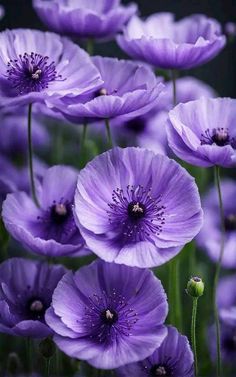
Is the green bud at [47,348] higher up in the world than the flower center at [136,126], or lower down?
higher up

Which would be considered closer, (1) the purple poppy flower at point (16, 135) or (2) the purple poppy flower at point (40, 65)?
(2) the purple poppy flower at point (40, 65)

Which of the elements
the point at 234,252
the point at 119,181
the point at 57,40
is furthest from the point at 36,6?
the point at 234,252

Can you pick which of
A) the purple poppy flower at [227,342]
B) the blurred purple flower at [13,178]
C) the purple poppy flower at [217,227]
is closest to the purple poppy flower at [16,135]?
the blurred purple flower at [13,178]

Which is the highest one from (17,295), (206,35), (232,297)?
(206,35)

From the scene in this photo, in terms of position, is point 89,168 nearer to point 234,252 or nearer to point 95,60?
point 95,60

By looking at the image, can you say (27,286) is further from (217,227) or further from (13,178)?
(217,227)

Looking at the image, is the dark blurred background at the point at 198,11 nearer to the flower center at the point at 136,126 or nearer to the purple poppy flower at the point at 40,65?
the flower center at the point at 136,126

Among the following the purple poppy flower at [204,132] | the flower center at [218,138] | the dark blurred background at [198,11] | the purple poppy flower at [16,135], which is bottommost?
the dark blurred background at [198,11]
